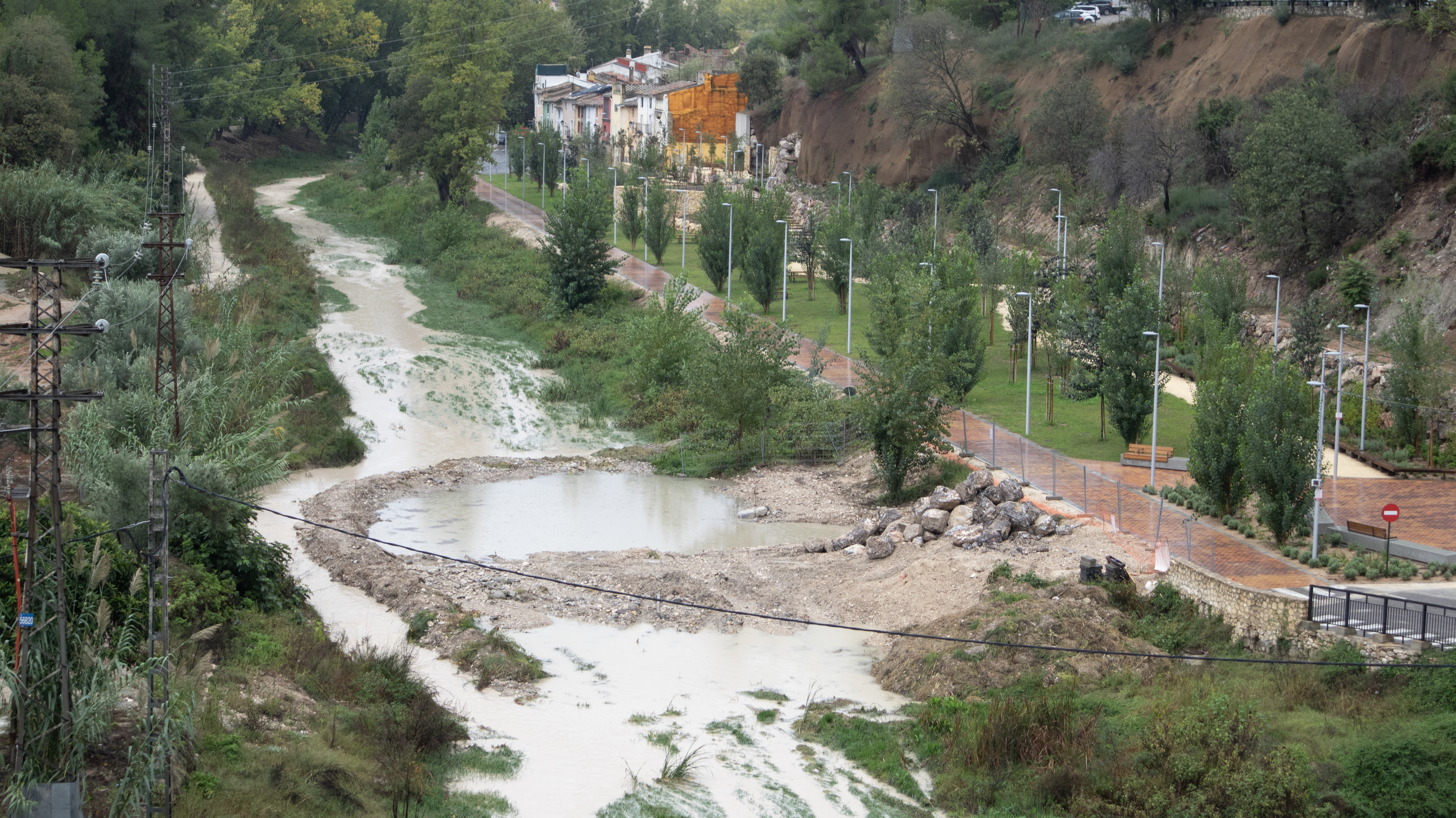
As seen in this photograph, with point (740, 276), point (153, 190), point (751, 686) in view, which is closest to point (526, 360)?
point (740, 276)

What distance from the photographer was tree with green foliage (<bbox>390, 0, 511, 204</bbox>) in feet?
250

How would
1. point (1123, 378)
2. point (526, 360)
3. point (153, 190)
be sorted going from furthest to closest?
point (153, 190), point (526, 360), point (1123, 378)

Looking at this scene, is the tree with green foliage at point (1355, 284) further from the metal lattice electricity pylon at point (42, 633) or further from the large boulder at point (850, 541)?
the metal lattice electricity pylon at point (42, 633)

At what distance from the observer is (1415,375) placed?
3350cm

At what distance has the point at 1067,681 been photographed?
789 inches

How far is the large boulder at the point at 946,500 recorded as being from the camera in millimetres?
29109

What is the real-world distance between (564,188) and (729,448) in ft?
107

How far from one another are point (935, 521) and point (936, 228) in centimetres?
3693

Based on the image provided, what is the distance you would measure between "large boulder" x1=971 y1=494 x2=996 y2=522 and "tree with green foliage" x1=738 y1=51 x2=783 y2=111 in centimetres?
8326

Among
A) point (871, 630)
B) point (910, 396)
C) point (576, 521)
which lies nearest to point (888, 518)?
point (910, 396)

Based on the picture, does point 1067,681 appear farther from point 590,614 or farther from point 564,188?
point 564,188

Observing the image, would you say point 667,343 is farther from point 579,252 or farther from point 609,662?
point 609,662

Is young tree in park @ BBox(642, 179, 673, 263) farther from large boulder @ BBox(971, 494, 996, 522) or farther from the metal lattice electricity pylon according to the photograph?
the metal lattice electricity pylon

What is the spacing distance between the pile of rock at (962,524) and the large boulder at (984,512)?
0.05ft
